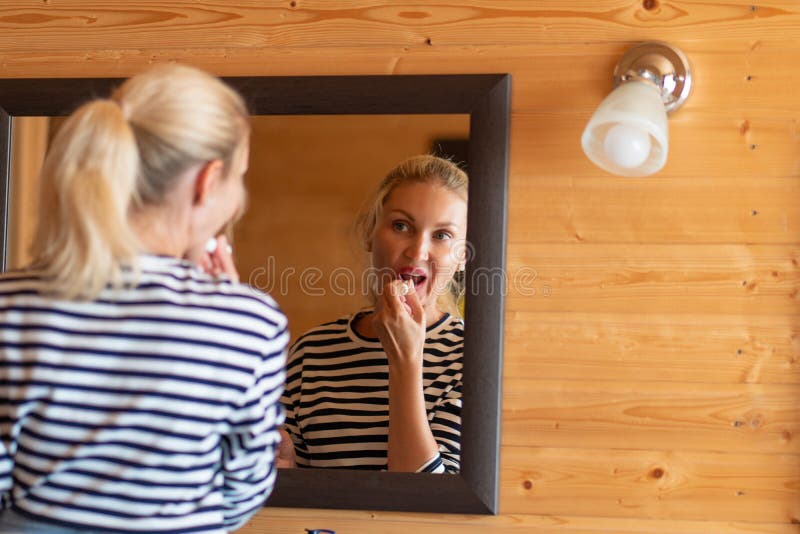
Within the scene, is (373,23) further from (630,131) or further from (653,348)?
(653,348)

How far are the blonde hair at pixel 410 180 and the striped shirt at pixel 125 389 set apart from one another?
1.38ft

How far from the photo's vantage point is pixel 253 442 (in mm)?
858

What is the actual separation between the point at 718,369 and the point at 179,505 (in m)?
0.71

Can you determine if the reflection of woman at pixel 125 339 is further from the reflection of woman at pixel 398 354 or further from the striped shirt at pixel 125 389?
the reflection of woman at pixel 398 354

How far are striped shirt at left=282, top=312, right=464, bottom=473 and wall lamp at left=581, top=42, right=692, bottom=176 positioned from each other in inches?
11.5

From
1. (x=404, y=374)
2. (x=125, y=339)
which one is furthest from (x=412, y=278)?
(x=125, y=339)

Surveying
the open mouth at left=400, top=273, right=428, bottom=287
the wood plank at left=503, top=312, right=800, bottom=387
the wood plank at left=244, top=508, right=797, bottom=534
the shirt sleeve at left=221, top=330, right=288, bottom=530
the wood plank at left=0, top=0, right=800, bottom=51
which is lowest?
→ the wood plank at left=244, top=508, right=797, bottom=534

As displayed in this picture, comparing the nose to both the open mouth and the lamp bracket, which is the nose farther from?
the lamp bracket

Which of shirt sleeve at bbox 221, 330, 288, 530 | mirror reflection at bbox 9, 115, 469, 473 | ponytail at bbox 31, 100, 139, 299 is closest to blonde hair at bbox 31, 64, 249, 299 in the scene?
ponytail at bbox 31, 100, 139, 299

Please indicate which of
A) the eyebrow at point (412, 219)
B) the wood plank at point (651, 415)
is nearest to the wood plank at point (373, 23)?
the eyebrow at point (412, 219)

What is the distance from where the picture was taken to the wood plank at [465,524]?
1.18 metres

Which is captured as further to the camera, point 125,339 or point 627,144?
point 627,144

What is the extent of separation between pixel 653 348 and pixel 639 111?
31 centimetres

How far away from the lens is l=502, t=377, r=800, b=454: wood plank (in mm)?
1178
